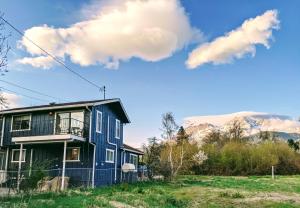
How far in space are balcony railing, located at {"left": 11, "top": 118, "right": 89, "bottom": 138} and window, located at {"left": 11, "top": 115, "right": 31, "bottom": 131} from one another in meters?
0.49

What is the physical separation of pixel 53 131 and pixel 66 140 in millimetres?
2465

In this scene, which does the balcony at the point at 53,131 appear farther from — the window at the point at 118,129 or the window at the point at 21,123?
the window at the point at 118,129

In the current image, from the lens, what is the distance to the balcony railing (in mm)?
26031

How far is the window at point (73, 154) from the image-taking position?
26856mm

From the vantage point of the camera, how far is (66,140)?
2434 cm

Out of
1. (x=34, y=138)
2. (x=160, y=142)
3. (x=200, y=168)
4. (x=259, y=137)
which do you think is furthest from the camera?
(x=259, y=137)

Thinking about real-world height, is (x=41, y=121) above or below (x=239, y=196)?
above

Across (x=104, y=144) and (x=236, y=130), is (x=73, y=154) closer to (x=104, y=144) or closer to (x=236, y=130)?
(x=104, y=144)

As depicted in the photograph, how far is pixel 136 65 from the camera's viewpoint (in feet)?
84.2

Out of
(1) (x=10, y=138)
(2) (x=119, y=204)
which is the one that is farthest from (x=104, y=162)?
(2) (x=119, y=204)

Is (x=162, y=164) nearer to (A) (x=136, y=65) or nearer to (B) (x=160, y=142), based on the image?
(A) (x=136, y=65)

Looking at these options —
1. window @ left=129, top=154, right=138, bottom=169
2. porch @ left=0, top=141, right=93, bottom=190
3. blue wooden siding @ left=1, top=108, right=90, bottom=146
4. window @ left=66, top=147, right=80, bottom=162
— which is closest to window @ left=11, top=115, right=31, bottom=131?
blue wooden siding @ left=1, top=108, right=90, bottom=146

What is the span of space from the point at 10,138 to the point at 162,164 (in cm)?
1170

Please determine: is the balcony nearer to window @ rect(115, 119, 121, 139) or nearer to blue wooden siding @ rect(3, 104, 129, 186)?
blue wooden siding @ rect(3, 104, 129, 186)
